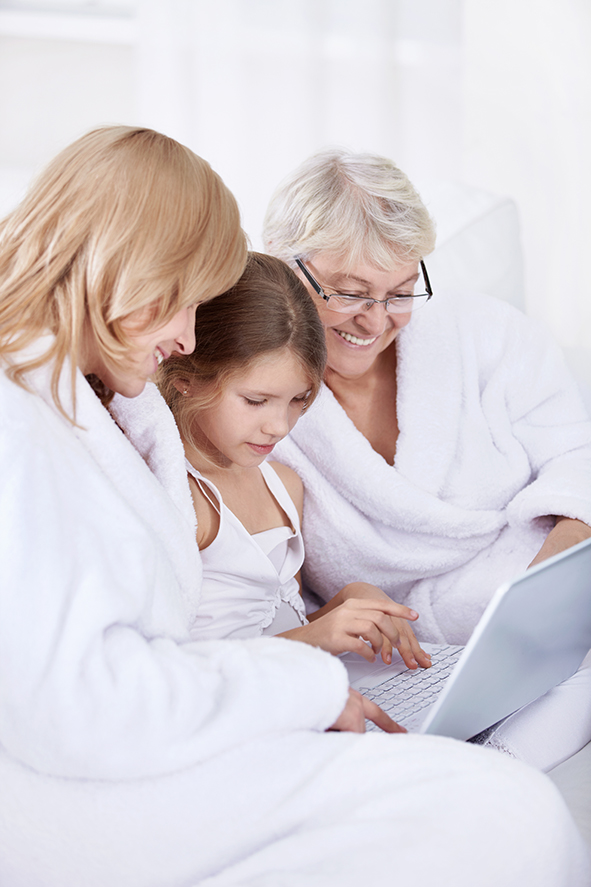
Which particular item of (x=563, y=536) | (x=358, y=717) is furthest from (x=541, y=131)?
(x=358, y=717)

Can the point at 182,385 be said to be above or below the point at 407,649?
above

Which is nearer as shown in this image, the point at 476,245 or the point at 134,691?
the point at 134,691

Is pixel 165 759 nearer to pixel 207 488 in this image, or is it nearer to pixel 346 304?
pixel 207 488

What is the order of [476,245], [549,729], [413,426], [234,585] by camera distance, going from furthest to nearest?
[476,245] < [413,426] < [234,585] < [549,729]

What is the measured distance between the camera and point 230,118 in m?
2.16

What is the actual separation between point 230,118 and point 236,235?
53.9 inches

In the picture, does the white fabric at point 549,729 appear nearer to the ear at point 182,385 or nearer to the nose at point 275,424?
the nose at point 275,424

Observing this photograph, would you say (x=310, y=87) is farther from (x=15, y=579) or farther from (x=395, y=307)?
(x=15, y=579)

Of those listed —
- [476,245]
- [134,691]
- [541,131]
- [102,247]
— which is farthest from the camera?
[541,131]

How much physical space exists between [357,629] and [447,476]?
453 mm

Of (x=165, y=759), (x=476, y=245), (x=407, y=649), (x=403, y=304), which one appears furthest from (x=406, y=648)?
(x=476, y=245)

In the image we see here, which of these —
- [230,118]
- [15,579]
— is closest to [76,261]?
[15,579]

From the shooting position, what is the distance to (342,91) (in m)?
2.27

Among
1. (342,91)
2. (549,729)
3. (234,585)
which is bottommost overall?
(549,729)
